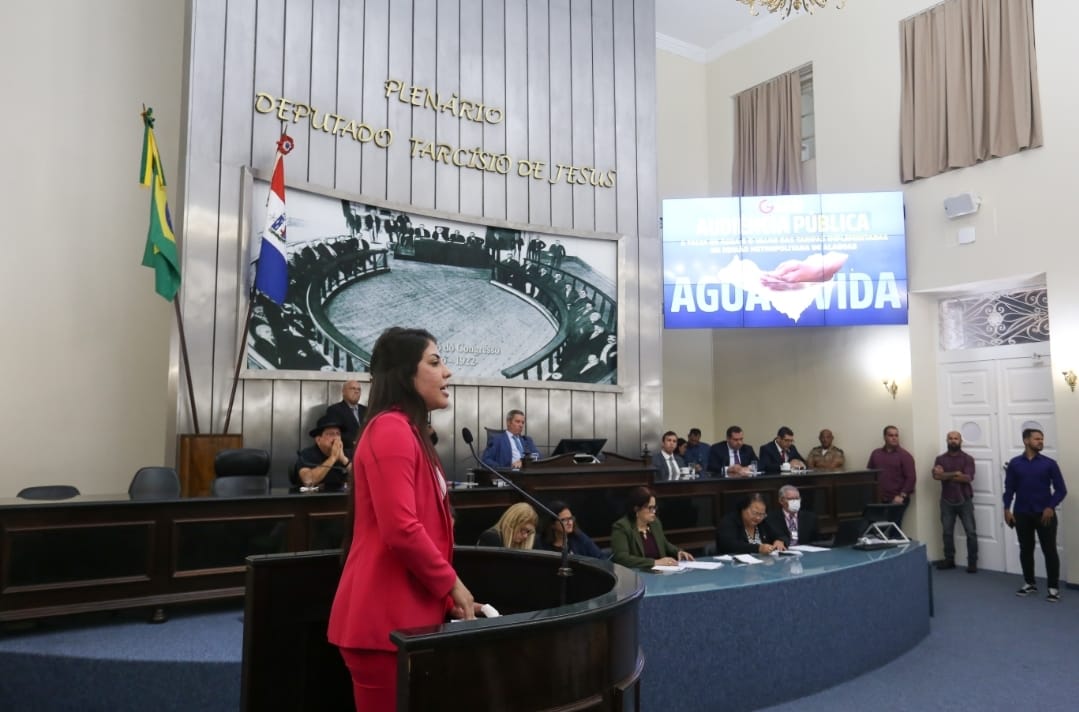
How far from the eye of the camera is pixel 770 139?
35.3 feet

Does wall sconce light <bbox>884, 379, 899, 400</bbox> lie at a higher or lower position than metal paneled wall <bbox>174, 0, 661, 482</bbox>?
lower

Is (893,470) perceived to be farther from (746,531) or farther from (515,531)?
(515,531)

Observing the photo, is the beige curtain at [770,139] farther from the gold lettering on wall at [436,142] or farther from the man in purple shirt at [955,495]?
the man in purple shirt at [955,495]

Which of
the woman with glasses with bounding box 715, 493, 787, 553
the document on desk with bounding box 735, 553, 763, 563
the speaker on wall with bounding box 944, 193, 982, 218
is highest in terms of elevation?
the speaker on wall with bounding box 944, 193, 982, 218

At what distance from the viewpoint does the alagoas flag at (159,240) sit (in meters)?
5.80

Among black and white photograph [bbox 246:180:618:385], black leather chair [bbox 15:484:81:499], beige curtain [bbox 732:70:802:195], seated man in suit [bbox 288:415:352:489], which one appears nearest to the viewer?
black leather chair [bbox 15:484:81:499]

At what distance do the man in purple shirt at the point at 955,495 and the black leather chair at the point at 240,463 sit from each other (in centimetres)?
693

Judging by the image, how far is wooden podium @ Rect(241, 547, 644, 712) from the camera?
4.66 ft

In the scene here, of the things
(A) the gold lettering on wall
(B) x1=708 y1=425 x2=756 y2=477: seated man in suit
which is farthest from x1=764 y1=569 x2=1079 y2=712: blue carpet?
(A) the gold lettering on wall

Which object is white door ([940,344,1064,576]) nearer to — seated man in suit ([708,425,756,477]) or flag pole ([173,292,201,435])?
seated man in suit ([708,425,756,477])

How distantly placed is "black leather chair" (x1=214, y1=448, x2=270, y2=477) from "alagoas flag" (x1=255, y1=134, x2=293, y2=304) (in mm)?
1538

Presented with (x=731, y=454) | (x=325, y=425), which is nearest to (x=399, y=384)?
(x=325, y=425)

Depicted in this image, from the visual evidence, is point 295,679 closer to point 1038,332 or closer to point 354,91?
point 354,91

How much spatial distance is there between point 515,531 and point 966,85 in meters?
7.46
